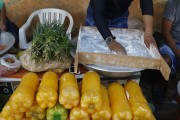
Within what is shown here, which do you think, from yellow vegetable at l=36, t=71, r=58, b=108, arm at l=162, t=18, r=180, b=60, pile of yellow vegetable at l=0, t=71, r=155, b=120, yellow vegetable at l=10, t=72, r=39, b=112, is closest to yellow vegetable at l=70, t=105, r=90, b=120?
pile of yellow vegetable at l=0, t=71, r=155, b=120

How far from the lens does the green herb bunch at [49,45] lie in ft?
6.28

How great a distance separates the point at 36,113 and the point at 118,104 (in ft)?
1.88

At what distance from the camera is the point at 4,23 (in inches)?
106

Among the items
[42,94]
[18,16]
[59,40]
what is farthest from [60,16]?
[42,94]

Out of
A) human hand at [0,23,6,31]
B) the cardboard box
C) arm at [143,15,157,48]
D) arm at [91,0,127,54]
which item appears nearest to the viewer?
the cardboard box

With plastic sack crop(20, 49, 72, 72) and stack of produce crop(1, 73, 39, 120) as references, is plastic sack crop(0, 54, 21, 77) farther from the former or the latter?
stack of produce crop(1, 73, 39, 120)

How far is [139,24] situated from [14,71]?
86.6 inches

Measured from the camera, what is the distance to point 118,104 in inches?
63.6

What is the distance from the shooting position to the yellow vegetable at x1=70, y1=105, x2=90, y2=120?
1.56 meters

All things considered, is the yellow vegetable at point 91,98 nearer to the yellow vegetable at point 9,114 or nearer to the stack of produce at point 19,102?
the stack of produce at point 19,102

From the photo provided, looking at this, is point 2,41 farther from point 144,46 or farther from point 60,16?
point 144,46

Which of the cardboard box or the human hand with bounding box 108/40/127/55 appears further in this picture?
the human hand with bounding box 108/40/127/55

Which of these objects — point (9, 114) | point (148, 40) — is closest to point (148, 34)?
point (148, 40)

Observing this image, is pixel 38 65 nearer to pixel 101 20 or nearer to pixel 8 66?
pixel 8 66
